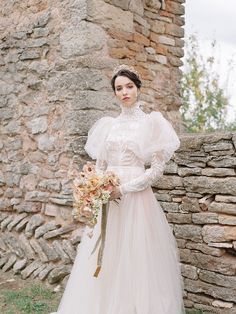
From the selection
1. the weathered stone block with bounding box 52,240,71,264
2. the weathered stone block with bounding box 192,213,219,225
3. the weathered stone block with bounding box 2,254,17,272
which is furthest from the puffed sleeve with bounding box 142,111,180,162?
the weathered stone block with bounding box 2,254,17,272

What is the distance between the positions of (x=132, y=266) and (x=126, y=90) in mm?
1211

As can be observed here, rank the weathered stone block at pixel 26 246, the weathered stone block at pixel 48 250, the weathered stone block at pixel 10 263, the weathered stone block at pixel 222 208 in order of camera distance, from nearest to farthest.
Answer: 1. the weathered stone block at pixel 222 208
2. the weathered stone block at pixel 48 250
3. the weathered stone block at pixel 26 246
4. the weathered stone block at pixel 10 263

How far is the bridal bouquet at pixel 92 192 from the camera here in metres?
3.06

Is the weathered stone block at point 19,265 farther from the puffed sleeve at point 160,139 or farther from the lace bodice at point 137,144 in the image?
the puffed sleeve at point 160,139

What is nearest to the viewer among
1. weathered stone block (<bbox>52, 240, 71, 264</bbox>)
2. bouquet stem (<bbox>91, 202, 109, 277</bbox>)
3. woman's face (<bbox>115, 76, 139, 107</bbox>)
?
bouquet stem (<bbox>91, 202, 109, 277</bbox>)

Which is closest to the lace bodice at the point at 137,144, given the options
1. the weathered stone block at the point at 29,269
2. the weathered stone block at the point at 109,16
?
the weathered stone block at the point at 109,16

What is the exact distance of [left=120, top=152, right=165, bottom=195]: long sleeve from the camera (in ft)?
10.5

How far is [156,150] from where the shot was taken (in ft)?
10.6

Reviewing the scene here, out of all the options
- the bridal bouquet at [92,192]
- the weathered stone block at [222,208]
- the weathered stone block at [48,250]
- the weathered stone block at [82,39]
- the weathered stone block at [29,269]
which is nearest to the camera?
the bridal bouquet at [92,192]

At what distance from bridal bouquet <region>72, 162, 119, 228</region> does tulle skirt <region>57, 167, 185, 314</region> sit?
0.76 ft

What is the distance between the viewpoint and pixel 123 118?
3.42 meters

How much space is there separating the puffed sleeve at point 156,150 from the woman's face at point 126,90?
0.72 ft

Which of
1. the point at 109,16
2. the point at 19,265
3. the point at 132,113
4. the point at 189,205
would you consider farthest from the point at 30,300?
the point at 109,16

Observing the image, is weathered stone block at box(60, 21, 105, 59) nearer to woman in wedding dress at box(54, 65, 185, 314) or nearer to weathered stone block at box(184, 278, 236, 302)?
woman in wedding dress at box(54, 65, 185, 314)
